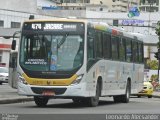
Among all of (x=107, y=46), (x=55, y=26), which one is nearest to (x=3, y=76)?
(x=107, y=46)

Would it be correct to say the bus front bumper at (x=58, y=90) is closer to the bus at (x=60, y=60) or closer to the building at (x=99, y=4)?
Result: the bus at (x=60, y=60)

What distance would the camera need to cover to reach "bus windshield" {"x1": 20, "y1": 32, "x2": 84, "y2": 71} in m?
21.9

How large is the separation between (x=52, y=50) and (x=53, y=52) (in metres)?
0.08

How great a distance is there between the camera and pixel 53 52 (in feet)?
72.1

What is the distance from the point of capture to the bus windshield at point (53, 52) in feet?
71.8

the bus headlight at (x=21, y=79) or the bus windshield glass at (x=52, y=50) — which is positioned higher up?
the bus windshield glass at (x=52, y=50)

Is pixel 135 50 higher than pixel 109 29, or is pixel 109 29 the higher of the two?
pixel 109 29

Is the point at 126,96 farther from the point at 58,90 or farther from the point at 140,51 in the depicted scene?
the point at 58,90

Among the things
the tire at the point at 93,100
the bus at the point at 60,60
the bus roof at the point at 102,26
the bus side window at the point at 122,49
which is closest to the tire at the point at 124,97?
the bus side window at the point at 122,49

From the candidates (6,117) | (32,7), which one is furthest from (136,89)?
(32,7)

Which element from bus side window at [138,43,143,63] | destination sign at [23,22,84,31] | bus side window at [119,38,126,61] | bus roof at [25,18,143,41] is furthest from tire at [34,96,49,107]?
bus side window at [138,43,143,63]

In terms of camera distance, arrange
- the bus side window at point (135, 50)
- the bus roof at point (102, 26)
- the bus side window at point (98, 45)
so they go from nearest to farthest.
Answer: the bus roof at point (102, 26) < the bus side window at point (98, 45) < the bus side window at point (135, 50)

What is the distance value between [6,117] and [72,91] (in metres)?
12.3

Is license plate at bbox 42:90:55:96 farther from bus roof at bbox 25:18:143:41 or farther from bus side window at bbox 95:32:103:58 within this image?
bus roof at bbox 25:18:143:41
